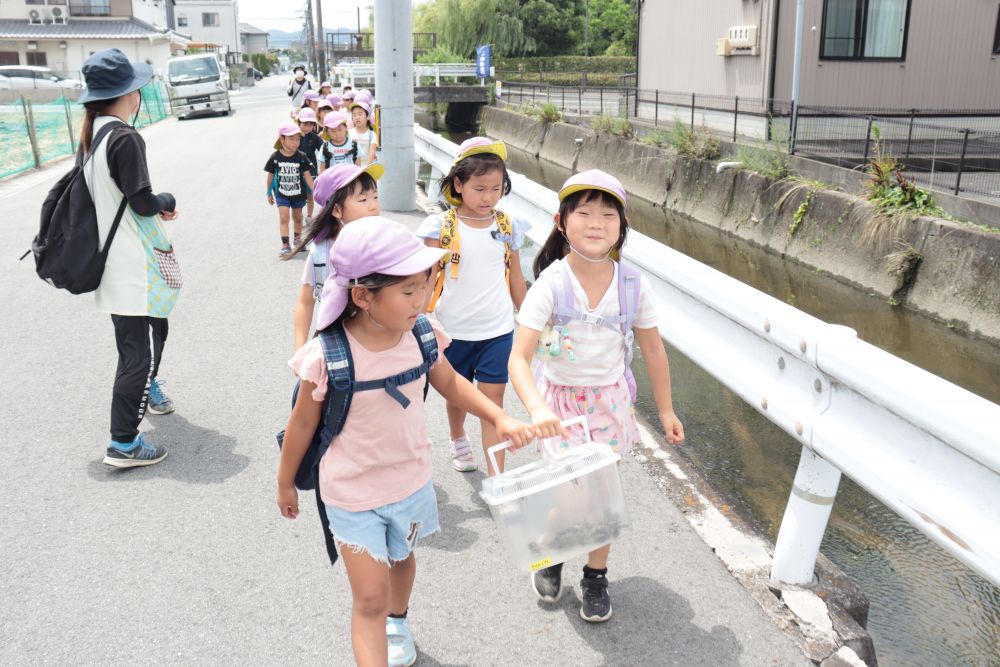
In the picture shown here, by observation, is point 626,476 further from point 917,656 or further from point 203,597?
point 203,597

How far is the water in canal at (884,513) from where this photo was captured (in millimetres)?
3852

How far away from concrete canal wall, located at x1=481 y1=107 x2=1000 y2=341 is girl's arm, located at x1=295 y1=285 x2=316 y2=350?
761 cm

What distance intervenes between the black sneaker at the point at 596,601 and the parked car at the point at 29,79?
148ft

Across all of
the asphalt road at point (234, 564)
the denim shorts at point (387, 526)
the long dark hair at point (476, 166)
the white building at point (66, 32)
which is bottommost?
the asphalt road at point (234, 564)

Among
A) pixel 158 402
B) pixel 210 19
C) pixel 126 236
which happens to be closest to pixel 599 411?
pixel 126 236

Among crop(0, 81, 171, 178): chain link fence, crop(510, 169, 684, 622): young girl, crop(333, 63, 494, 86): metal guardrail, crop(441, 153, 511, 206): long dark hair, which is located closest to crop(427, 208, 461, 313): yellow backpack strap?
crop(441, 153, 511, 206): long dark hair

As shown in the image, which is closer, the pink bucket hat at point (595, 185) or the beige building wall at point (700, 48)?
the pink bucket hat at point (595, 185)

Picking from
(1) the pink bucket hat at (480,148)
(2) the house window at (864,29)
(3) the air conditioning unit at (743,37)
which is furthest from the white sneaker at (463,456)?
(3) the air conditioning unit at (743,37)

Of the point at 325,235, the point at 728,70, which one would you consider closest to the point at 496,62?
the point at 728,70

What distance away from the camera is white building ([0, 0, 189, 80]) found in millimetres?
56000

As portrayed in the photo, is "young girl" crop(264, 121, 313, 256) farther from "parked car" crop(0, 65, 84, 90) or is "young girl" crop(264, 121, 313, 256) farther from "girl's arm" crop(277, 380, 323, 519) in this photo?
"parked car" crop(0, 65, 84, 90)

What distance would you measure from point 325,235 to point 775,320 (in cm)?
206

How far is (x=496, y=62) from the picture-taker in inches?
2382

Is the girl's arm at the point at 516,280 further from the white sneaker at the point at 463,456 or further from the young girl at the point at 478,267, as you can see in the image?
the white sneaker at the point at 463,456
